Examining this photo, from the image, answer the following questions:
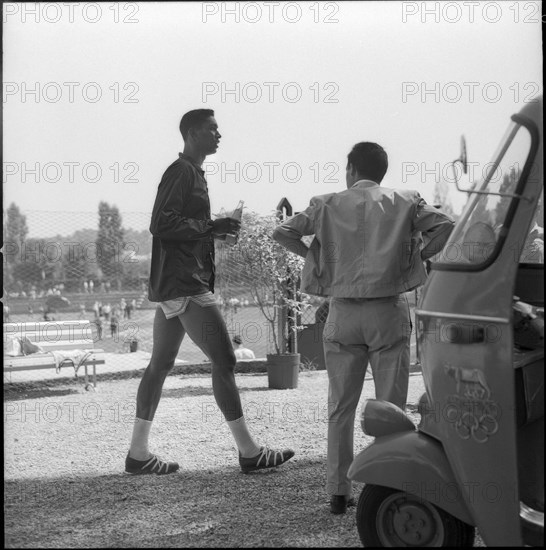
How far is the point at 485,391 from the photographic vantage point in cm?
291

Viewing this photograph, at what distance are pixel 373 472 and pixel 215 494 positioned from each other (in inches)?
58.6

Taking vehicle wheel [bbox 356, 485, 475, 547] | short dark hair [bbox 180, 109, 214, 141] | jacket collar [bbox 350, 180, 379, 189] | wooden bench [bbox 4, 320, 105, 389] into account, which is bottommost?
vehicle wheel [bbox 356, 485, 475, 547]

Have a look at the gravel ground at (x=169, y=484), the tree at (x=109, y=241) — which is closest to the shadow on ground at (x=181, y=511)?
the gravel ground at (x=169, y=484)

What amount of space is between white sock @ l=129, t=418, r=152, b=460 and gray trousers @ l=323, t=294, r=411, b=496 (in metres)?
1.19

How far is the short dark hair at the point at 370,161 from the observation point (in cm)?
403

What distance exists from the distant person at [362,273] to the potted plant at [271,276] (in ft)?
16.6

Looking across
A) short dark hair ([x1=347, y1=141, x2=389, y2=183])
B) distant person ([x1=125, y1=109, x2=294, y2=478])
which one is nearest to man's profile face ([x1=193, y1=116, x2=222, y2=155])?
distant person ([x1=125, y1=109, x2=294, y2=478])

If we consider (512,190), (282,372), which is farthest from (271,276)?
(512,190)

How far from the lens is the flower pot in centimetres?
894

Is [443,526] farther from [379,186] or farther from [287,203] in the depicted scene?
[287,203]

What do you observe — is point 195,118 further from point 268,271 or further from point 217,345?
point 268,271

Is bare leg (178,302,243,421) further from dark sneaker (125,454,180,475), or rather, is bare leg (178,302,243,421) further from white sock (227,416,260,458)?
dark sneaker (125,454,180,475)

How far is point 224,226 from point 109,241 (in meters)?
7.49

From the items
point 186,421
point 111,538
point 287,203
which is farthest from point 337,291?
point 287,203
